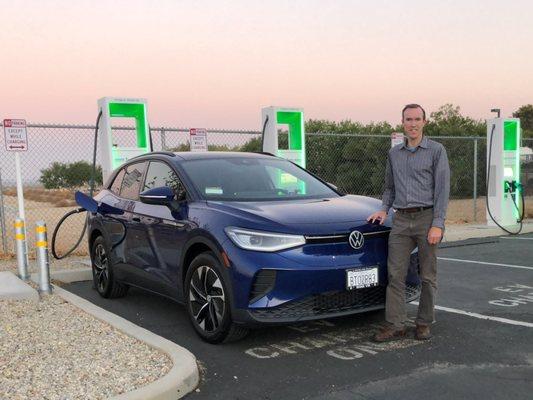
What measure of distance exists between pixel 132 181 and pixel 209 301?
2.24m

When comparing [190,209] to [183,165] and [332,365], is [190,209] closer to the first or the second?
[183,165]

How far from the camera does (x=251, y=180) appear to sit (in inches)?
230

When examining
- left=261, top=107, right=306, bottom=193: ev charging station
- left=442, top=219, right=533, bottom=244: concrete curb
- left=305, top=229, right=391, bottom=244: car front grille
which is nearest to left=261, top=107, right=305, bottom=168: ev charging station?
left=261, top=107, right=306, bottom=193: ev charging station

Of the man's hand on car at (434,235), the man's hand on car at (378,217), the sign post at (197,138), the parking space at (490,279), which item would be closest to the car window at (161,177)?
the man's hand on car at (378,217)

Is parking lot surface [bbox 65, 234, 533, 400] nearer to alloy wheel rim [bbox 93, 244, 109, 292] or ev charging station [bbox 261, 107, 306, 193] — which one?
alloy wheel rim [bbox 93, 244, 109, 292]

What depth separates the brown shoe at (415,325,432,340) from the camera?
499 cm

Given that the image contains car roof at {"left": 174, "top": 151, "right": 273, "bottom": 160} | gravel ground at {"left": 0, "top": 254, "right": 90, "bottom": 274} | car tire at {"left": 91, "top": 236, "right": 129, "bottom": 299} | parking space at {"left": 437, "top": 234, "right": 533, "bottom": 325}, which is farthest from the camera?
gravel ground at {"left": 0, "top": 254, "right": 90, "bottom": 274}

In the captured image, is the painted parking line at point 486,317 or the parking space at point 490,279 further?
the parking space at point 490,279

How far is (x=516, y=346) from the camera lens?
4.81 meters

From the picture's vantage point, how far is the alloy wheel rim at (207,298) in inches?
191

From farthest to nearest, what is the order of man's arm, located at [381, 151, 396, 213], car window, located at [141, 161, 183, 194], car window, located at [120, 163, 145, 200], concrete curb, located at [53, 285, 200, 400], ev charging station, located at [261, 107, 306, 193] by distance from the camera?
ev charging station, located at [261, 107, 306, 193]
car window, located at [120, 163, 145, 200]
car window, located at [141, 161, 183, 194]
man's arm, located at [381, 151, 396, 213]
concrete curb, located at [53, 285, 200, 400]

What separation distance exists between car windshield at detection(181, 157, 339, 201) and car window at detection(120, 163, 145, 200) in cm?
87

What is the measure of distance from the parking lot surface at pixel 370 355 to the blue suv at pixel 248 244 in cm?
32

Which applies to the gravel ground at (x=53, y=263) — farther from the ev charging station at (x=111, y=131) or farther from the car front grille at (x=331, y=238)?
the car front grille at (x=331, y=238)
